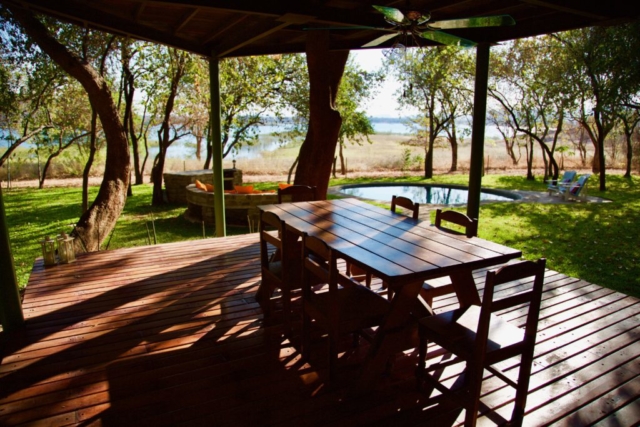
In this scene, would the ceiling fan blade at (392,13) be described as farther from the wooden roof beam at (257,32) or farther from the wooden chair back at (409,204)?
the wooden chair back at (409,204)

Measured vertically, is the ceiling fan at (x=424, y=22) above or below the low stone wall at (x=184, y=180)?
above

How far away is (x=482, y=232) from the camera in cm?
693

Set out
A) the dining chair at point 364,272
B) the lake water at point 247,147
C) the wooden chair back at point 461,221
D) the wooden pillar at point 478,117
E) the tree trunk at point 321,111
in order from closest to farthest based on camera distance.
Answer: the wooden chair back at point 461,221 < the dining chair at point 364,272 < the wooden pillar at point 478,117 < the tree trunk at point 321,111 < the lake water at point 247,147

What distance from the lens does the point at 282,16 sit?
3.34m

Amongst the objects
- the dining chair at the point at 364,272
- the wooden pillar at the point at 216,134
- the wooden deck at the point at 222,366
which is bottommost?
the wooden deck at the point at 222,366

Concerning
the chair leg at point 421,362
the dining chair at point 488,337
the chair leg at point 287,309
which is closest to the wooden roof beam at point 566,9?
the dining chair at point 488,337

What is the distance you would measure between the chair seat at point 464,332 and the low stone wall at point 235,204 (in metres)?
6.59

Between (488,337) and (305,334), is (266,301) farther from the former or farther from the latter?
(488,337)

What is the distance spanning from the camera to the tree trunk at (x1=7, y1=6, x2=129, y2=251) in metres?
5.50

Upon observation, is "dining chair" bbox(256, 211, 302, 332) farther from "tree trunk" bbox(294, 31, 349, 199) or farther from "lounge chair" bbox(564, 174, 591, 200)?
"lounge chair" bbox(564, 174, 591, 200)

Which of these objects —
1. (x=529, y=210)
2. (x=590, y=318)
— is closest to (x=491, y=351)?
(x=590, y=318)

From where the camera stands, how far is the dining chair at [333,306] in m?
2.25

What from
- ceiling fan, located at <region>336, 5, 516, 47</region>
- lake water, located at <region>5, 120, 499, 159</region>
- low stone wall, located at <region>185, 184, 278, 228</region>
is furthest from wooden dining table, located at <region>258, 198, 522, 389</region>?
lake water, located at <region>5, 120, 499, 159</region>

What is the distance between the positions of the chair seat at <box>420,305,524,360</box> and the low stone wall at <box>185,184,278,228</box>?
6.59 metres
